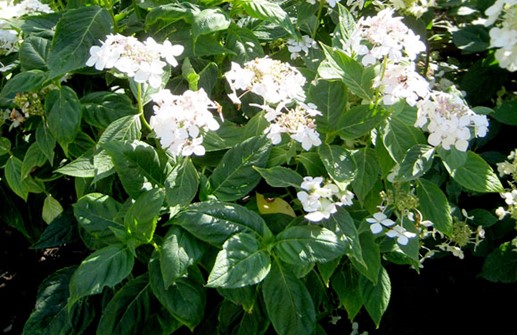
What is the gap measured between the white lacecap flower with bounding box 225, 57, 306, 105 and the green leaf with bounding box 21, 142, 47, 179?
57cm

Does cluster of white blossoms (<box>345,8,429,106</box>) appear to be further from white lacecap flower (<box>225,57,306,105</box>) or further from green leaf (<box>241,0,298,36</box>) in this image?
green leaf (<box>241,0,298,36</box>)

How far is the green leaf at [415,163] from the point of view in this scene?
A: 4.73ft

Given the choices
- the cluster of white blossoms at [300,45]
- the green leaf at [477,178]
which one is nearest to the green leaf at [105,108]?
the cluster of white blossoms at [300,45]

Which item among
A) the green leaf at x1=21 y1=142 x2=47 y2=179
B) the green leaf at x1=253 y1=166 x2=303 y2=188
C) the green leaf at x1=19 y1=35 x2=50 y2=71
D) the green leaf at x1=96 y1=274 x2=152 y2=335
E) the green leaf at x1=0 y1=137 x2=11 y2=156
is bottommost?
the green leaf at x1=96 y1=274 x2=152 y2=335

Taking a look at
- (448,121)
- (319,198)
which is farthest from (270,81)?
(448,121)

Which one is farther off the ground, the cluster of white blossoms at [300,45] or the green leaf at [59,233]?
the cluster of white blossoms at [300,45]

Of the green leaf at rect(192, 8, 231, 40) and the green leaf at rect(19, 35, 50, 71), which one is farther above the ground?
the green leaf at rect(192, 8, 231, 40)

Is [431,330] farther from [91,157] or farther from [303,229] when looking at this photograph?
[91,157]

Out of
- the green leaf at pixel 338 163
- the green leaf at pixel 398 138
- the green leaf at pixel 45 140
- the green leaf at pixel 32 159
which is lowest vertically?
the green leaf at pixel 32 159

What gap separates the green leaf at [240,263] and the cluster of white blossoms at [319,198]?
126 mm

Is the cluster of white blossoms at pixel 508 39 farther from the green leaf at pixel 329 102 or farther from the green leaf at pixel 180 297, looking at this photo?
the green leaf at pixel 180 297

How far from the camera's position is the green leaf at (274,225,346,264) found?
1365 millimetres

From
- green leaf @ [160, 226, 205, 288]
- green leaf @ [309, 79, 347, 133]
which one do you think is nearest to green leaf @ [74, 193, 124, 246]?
green leaf @ [160, 226, 205, 288]

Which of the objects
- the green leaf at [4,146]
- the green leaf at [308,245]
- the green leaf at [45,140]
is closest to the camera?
the green leaf at [308,245]
